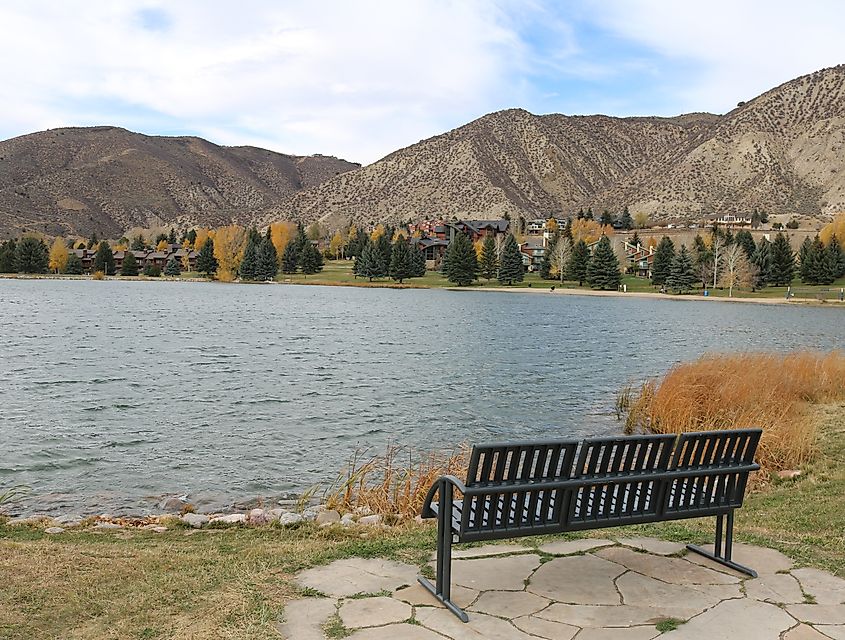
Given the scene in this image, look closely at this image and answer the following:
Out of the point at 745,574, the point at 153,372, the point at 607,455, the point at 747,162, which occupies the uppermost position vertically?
the point at 747,162

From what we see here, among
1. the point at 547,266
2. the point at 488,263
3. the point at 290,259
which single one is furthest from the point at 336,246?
the point at 547,266

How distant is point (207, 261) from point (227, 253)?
218 inches

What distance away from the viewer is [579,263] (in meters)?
115

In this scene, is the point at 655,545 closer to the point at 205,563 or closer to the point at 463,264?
the point at 205,563

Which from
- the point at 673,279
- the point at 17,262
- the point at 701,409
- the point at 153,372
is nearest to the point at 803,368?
the point at 701,409

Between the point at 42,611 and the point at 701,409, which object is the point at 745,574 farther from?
the point at 701,409

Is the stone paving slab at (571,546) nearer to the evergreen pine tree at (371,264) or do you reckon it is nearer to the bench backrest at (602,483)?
the bench backrest at (602,483)

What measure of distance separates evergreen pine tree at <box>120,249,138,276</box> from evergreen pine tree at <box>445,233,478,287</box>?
217 feet

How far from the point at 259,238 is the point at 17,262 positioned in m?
45.7

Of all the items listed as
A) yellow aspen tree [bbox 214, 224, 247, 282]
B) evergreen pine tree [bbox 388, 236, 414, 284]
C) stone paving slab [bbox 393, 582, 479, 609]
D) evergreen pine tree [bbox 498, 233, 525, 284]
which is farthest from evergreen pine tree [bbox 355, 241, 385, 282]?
stone paving slab [bbox 393, 582, 479, 609]

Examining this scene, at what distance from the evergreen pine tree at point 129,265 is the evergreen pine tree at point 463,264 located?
66.1 m

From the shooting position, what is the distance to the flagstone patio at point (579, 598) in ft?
17.5

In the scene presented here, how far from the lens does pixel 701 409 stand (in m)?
17.6

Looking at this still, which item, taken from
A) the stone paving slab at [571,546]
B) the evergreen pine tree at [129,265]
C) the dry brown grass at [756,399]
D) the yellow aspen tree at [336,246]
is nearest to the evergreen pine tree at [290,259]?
the yellow aspen tree at [336,246]
